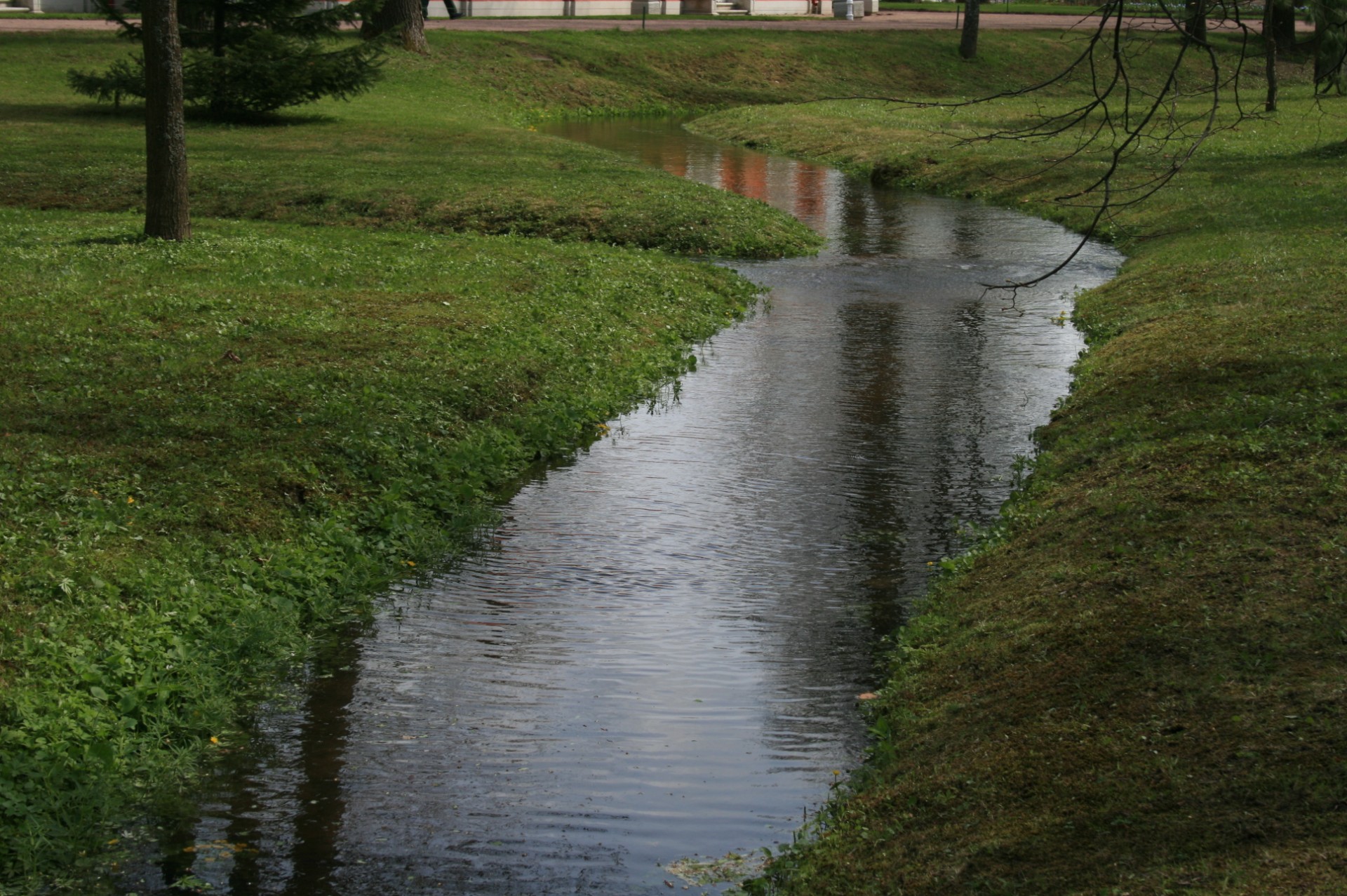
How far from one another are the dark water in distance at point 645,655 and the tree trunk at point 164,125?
243 inches

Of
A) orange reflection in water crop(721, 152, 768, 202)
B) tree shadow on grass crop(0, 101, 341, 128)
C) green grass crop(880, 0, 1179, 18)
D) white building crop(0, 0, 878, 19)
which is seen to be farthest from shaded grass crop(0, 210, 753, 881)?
green grass crop(880, 0, 1179, 18)

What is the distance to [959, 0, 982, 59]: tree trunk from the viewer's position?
52.1 meters

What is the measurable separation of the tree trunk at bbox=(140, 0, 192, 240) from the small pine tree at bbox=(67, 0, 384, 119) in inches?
505

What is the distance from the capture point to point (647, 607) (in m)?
8.26

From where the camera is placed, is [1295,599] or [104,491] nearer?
[1295,599]

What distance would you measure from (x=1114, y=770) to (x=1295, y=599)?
1.79 meters

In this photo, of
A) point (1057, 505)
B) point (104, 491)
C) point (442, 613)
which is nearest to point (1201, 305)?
point (1057, 505)

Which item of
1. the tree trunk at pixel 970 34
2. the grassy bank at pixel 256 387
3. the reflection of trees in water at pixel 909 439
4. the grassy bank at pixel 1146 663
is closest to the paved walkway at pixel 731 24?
the tree trunk at pixel 970 34

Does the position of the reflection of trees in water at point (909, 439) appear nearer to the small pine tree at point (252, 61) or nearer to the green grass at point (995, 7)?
the small pine tree at point (252, 61)

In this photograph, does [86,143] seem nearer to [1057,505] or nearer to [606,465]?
[606,465]

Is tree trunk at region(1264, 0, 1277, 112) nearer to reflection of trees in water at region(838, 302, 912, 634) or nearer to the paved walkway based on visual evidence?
reflection of trees in water at region(838, 302, 912, 634)

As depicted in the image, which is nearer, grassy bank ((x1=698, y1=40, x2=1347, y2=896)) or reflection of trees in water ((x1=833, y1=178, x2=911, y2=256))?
grassy bank ((x1=698, y1=40, x2=1347, y2=896))

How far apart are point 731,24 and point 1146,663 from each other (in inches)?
2077

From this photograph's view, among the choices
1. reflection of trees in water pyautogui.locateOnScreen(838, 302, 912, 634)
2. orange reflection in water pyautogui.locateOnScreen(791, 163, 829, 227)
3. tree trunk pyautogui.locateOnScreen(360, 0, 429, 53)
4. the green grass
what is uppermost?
the green grass
